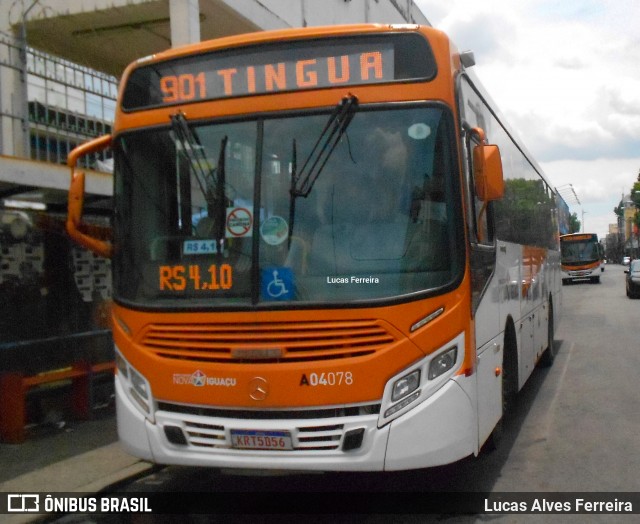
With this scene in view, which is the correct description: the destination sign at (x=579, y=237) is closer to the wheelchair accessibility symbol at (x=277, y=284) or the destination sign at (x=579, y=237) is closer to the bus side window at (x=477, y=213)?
the bus side window at (x=477, y=213)

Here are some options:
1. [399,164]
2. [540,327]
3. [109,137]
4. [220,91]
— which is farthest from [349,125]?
[540,327]

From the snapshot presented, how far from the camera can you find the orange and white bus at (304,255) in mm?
4770

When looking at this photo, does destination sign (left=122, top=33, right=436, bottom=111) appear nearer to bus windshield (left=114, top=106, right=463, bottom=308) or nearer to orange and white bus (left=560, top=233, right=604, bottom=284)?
bus windshield (left=114, top=106, right=463, bottom=308)

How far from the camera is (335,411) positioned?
4789 mm

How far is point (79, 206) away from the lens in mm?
5633

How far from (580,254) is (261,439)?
39394 millimetres

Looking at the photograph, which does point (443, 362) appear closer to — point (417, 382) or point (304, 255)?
point (417, 382)

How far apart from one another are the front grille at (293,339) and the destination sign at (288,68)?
1.57 meters

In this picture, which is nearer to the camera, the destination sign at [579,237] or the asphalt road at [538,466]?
the asphalt road at [538,466]

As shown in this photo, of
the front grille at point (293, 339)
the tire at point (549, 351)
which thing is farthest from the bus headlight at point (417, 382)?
the tire at point (549, 351)

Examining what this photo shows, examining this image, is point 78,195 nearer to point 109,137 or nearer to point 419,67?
point 109,137

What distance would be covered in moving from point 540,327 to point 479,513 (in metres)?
5.56

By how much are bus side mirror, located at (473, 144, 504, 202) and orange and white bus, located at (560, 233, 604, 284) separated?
37.5 metres

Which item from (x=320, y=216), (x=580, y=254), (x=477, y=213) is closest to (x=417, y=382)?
(x=320, y=216)
